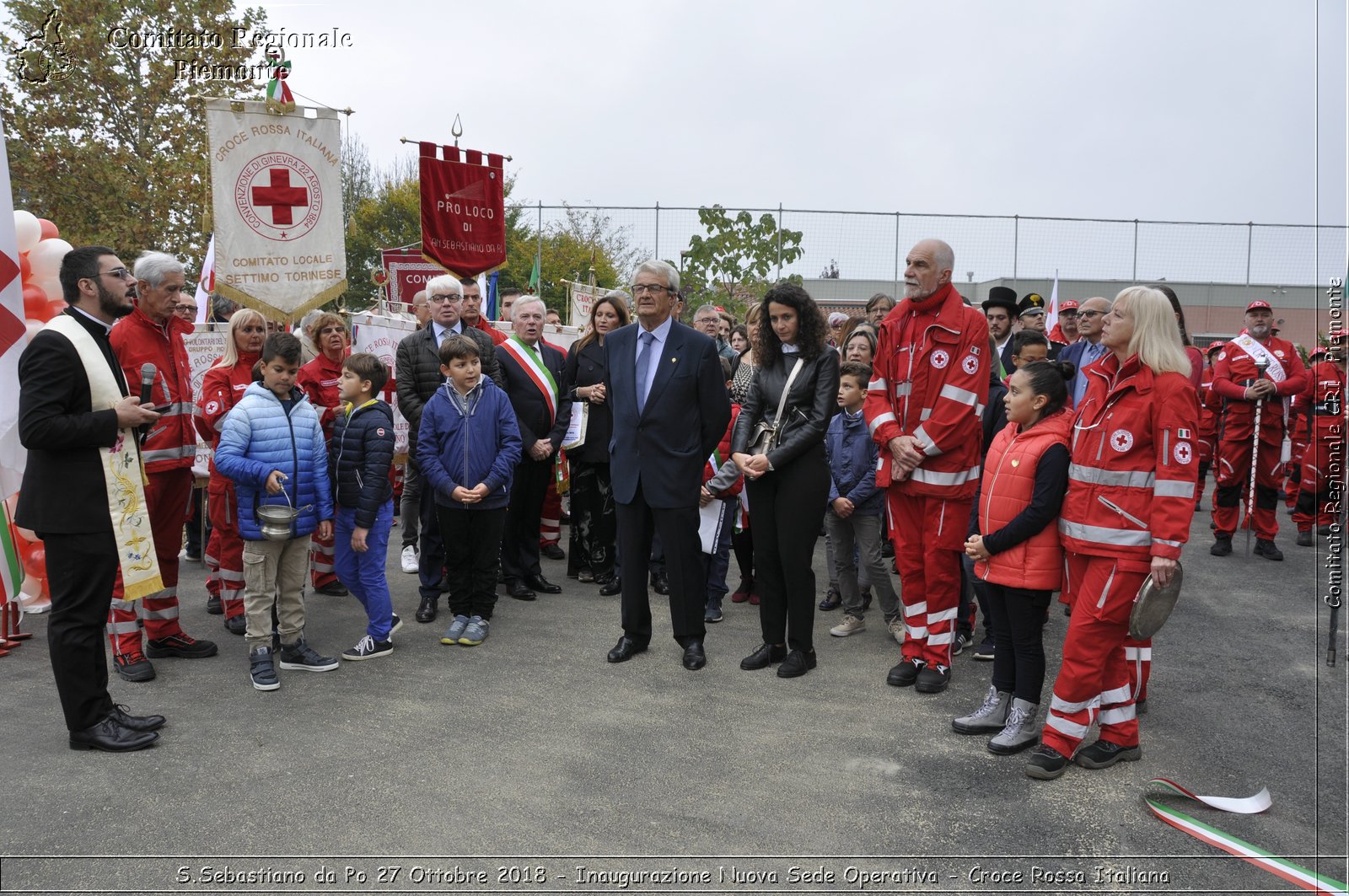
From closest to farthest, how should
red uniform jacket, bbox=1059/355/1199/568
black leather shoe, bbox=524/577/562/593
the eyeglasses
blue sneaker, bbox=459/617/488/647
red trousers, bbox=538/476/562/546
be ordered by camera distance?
red uniform jacket, bbox=1059/355/1199/568 → the eyeglasses → blue sneaker, bbox=459/617/488/647 → black leather shoe, bbox=524/577/562/593 → red trousers, bbox=538/476/562/546

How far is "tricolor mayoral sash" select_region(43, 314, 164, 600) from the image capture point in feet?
13.3

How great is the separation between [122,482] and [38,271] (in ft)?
9.69

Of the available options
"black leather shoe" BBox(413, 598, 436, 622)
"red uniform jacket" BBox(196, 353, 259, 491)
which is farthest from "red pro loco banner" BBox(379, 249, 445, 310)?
"black leather shoe" BBox(413, 598, 436, 622)

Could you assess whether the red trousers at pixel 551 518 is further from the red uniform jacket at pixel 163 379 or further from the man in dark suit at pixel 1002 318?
the man in dark suit at pixel 1002 318

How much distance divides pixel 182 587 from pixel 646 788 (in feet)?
15.7

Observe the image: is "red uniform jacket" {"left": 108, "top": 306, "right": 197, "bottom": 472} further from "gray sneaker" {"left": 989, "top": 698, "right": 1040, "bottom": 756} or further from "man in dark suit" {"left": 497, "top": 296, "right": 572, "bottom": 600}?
"gray sneaker" {"left": 989, "top": 698, "right": 1040, "bottom": 756}

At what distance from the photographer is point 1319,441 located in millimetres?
8586

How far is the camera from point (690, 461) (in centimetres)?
514

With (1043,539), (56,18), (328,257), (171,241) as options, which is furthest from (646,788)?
(56,18)

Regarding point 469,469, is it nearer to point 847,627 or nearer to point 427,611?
point 427,611

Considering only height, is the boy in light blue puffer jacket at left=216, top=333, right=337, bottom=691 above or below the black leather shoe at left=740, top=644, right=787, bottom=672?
above

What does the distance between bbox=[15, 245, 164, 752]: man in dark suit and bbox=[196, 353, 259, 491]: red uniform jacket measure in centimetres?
148

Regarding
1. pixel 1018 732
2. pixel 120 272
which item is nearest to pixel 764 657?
pixel 1018 732

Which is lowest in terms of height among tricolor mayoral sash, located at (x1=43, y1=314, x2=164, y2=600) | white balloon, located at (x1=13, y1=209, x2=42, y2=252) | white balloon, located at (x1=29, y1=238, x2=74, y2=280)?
tricolor mayoral sash, located at (x1=43, y1=314, x2=164, y2=600)
